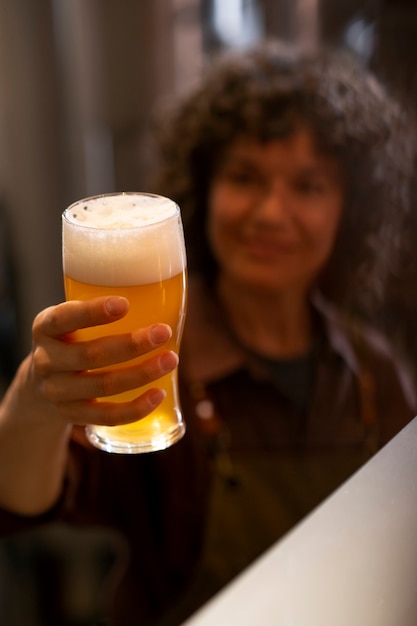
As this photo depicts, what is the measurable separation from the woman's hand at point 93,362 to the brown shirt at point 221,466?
0.89ft

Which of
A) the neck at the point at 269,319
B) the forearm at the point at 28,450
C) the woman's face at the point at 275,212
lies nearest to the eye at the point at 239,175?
the woman's face at the point at 275,212

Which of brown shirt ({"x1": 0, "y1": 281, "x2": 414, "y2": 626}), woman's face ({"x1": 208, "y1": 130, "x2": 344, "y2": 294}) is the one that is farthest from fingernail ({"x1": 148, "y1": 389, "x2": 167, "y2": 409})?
woman's face ({"x1": 208, "y1": 130, "x2": 344, "y2": 294})

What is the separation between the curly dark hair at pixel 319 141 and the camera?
3.03 feet

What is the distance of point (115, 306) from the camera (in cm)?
41

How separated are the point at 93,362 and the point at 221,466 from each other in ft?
2.14

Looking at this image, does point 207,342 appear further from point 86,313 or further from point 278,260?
point 86,313

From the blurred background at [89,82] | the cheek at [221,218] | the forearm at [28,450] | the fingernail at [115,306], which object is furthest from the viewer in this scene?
the blurred background at [89,82]

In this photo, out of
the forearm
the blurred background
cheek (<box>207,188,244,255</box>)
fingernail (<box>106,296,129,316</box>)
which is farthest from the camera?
the blurred background

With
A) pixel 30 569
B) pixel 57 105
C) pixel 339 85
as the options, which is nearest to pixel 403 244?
pixel 339 85

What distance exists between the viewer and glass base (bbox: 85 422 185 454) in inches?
19.6

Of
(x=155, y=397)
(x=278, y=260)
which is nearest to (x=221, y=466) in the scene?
(x=278, y=260)

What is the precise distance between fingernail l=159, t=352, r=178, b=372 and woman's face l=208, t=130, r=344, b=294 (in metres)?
0.42

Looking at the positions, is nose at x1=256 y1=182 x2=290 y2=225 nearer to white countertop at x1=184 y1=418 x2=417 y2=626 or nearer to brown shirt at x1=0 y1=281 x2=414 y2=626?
brown shirt at x1=0 y1=281 x2=414 y2=626

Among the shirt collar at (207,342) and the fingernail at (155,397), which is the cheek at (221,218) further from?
the fingernail at (155,397)
